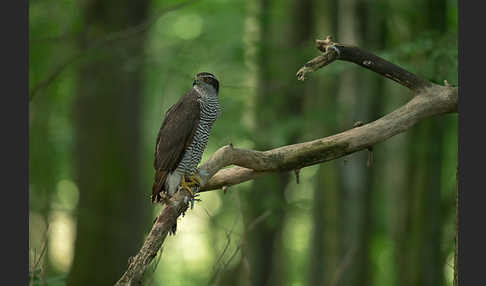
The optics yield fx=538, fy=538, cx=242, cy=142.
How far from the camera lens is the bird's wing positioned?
454 centimetres

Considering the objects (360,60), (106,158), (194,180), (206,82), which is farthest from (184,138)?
(106,158)

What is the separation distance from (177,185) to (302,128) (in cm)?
423

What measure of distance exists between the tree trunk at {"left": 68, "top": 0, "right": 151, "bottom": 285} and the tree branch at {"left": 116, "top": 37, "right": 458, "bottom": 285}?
466 centimetres

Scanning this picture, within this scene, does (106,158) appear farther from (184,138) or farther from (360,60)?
(360,60)

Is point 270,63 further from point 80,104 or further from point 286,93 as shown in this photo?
point 80,104

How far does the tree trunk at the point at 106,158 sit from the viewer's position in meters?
8.49

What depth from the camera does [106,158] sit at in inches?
342

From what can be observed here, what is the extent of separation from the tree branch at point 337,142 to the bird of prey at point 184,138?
0.36 meters

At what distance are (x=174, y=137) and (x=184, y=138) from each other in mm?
90

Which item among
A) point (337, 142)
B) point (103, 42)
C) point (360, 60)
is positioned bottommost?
point (337, 142)

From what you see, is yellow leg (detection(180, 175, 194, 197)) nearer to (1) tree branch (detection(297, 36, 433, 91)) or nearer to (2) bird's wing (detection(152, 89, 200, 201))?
(2) bird's wing (detection(152, 89, 200, 201))

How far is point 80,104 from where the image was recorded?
356 inches

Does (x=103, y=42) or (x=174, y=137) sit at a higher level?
(x=103, y=42)

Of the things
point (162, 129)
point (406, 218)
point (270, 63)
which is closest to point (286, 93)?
point (270, 63)
